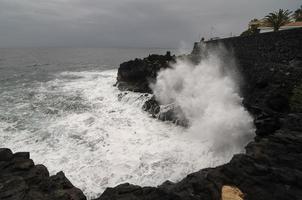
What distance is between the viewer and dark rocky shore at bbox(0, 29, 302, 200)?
27.7ft

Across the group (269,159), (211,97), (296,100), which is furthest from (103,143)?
(296,100)

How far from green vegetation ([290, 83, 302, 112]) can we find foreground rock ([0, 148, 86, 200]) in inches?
393

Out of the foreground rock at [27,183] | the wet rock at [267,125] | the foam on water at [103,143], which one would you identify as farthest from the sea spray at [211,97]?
the foreground rock at [27,183]

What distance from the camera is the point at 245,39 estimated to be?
20344 mm

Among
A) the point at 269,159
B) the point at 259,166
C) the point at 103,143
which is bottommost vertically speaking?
the point at 103,143

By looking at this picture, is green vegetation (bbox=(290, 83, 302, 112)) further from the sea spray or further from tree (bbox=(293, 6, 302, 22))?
tree (bbox=(293, 6, 302, 22))

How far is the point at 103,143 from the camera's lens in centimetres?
1675

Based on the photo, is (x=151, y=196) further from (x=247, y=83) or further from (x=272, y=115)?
(x=247, y=83)

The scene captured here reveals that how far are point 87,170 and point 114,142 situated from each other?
11.2 ft

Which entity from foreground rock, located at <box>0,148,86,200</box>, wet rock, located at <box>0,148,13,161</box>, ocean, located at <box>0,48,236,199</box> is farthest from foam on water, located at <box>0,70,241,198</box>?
wet rock, located at <box>0,148,13,161</box>

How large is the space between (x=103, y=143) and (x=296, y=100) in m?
10.8

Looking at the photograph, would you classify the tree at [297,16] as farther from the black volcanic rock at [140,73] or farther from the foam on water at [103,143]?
the foam on water at [103,143]

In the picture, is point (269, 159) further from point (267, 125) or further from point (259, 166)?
point (267, 125)

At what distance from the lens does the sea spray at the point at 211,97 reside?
1504cm
